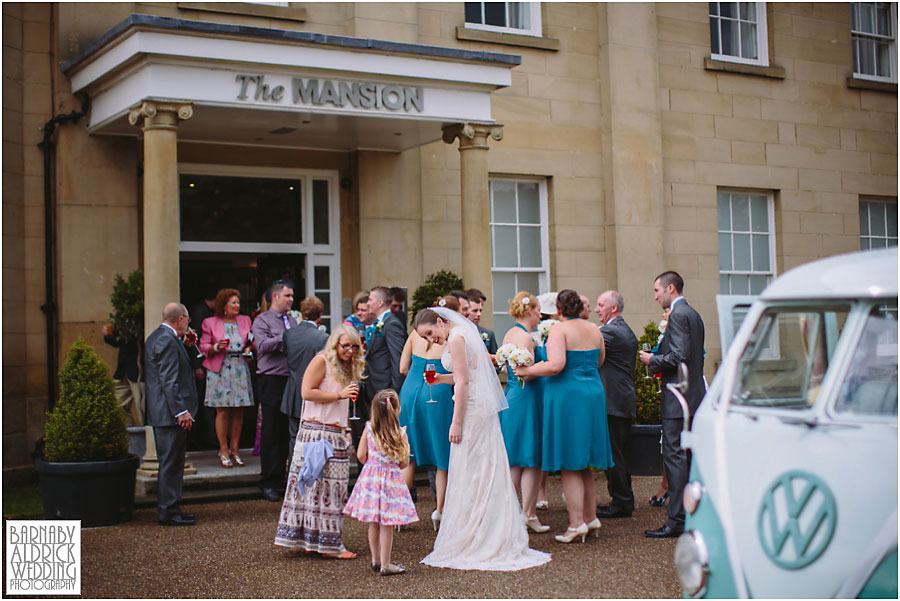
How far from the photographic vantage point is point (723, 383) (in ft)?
15.8

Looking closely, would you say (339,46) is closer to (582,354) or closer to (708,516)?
(582,354)

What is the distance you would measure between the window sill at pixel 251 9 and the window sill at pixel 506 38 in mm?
2265

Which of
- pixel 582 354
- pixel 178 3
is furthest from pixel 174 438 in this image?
pixel 178 3

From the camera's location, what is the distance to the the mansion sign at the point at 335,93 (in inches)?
Result: 411

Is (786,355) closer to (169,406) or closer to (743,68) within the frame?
(169,406)

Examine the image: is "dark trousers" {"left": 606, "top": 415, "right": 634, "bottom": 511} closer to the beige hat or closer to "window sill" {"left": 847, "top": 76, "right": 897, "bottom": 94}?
the beige hat

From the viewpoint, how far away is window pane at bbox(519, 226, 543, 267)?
14.5 m

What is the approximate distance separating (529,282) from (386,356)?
16.1 ft

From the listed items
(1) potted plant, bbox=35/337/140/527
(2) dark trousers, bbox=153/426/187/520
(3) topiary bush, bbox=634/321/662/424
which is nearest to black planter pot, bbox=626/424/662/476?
(3) topiary bush, bbox=634/321/662/424

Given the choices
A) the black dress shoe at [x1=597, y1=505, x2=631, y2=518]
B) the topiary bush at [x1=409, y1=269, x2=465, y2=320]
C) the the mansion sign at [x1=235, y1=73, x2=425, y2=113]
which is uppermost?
the the mansion sign at [x1=235, y1=73, x2=425, y2=113]

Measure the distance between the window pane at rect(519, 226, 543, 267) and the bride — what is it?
269 inches

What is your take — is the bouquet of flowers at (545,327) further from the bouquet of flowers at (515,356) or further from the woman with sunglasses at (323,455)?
the woman with sunglasses at (323,455)

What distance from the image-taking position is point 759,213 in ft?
53.6

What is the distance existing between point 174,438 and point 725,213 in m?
10.1
